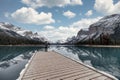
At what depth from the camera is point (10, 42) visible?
175750mm

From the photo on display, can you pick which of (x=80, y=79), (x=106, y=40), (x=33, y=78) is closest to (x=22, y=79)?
(x=33, y=78)

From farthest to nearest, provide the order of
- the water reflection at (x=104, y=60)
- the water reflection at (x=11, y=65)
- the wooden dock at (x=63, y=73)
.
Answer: the water reflection at (x=104, y=60) < the water reflection at (x=11, y=65) < the wooden dock at (x=63, y=73)

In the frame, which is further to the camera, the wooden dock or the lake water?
the lake water

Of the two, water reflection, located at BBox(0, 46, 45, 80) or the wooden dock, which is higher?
the wooden dock

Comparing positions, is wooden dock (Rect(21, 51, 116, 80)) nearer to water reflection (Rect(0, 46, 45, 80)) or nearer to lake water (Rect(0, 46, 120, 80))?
water reflection (Rect(0, 46, 45, 80))

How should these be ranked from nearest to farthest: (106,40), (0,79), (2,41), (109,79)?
(109,79) → (0,79) → (106,40) → (2,41)

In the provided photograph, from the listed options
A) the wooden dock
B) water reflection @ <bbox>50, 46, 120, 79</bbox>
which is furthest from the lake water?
the wooden dock

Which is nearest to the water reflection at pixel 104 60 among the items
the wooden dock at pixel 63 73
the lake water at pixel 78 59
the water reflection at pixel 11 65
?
the lake water at pixel 78 59

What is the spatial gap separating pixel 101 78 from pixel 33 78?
453 centimetres

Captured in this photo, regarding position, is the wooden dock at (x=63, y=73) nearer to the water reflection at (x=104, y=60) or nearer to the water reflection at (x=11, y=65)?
the water reflection at (x=11, y=65)

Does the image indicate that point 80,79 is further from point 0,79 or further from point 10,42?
point 10,42

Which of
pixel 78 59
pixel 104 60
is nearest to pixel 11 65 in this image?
pixel 78 59

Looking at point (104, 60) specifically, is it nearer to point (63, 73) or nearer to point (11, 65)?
point (11, 65)

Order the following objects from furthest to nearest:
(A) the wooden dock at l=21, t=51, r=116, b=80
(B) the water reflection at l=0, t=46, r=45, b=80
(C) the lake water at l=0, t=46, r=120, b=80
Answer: (C) the lake water at l=0, t=46, r=120, b=80, (B) the water reflection at l=0, t=46, r=45, b=80, (A) the wooden dock at l=21, t=51, r=116, b=80
